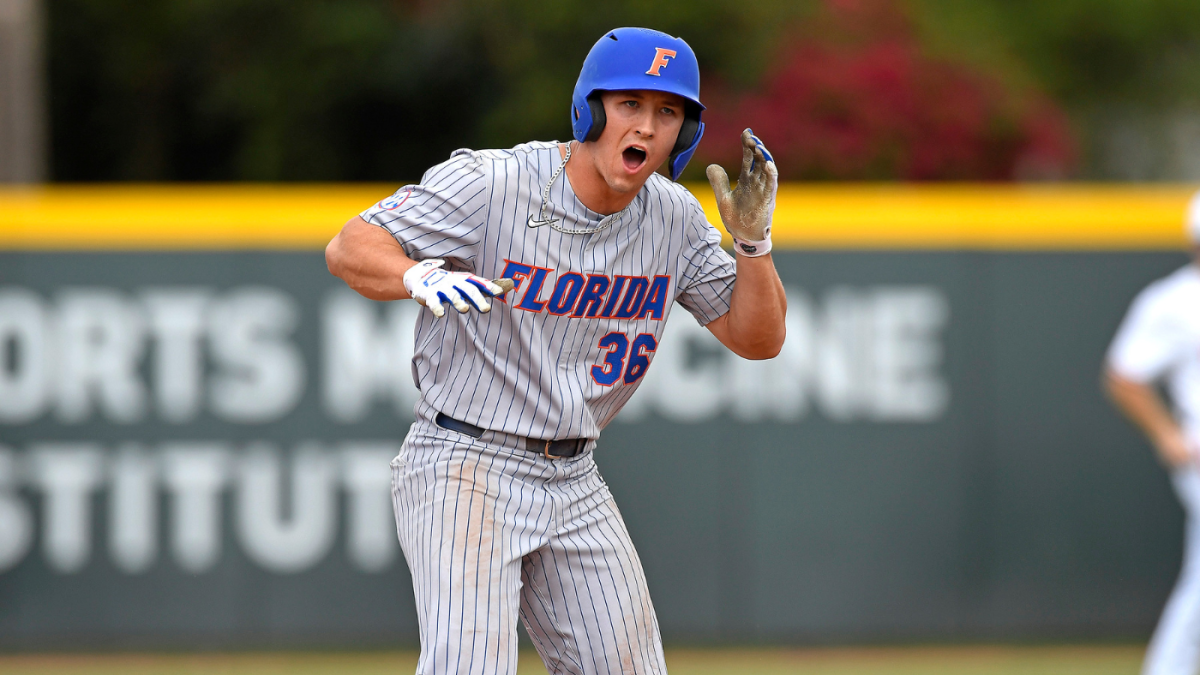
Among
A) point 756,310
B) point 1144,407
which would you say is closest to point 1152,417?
point 1144,407

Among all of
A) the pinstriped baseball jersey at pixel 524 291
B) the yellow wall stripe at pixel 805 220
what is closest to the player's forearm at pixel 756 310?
the pinstriped baseball jersey at pixel 524 291

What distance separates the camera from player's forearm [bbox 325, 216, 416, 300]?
3.10 m

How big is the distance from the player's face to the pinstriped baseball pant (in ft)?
2.19

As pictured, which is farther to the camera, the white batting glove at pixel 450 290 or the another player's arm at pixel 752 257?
the another player's arm at pixel 752 257

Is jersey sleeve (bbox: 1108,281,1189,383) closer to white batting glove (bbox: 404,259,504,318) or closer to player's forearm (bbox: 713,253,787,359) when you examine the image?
player's forearm (bbox: 713,253,787,359)

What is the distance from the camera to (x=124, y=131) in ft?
40.8

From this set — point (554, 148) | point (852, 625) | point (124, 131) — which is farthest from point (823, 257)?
point (124, 131)

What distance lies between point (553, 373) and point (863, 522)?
403 cm

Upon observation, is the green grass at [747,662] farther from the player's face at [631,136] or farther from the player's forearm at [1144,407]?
the player's face at [631,136]

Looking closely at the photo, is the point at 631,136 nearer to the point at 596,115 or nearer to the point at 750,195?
the point at 596,115

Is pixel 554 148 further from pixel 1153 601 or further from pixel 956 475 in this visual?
pixel 1153 601

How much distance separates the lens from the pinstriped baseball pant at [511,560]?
319 centimetres

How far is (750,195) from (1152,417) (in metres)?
2.92

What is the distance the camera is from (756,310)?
3436 mm
